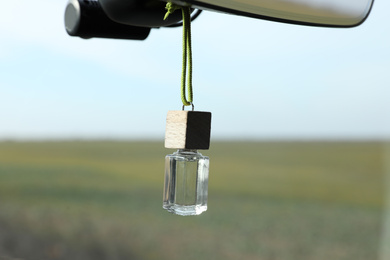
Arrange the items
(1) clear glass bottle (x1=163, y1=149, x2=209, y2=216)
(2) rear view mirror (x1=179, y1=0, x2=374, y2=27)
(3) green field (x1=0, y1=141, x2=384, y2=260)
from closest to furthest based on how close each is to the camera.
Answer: (2) rear view mirror (x1=179, y1=0, x2=374, y2=27) < (1) clear glass bottle (x1=163, y1=149, x2=209, y2=216) < (3) green field (x1=0, y1=141, x2=384, y2=260)

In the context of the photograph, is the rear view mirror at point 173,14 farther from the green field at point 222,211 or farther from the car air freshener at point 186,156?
the green field at point 222,211

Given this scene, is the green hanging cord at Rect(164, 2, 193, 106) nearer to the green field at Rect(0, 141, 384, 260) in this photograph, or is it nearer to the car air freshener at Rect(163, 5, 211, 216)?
the car air freshener at Rect(163, 5, 211, 216)

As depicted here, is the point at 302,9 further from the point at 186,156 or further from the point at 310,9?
the point at 186,156

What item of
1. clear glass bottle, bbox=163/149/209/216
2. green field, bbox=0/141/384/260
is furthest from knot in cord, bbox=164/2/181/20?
green field, bbox=0/141/384/260

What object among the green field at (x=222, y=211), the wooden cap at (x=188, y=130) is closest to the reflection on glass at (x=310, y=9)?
the wooden cap at (x=188, y=130)

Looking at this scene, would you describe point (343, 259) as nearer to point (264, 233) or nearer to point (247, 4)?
point (264, 233)

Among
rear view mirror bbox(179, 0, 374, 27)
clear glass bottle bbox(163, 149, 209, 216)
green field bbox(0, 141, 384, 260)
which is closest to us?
rear view mirror bbox(179, 0, 374, 27)

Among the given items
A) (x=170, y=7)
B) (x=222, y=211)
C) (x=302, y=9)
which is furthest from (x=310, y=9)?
(x=222, y=211)

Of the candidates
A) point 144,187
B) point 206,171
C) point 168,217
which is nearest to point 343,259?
point 168,217
